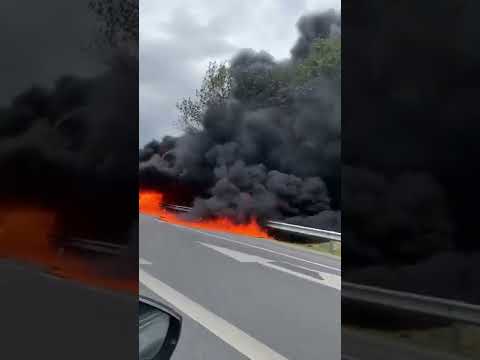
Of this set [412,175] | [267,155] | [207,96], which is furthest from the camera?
[267,155]

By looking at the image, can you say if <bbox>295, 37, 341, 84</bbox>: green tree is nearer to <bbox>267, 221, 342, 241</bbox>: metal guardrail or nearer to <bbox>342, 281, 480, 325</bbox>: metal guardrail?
<bbox>267, 221, 342, 241</bbox>: metal guardrail

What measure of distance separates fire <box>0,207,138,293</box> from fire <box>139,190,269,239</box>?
406cm

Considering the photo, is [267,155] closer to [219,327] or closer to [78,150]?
[219,327]

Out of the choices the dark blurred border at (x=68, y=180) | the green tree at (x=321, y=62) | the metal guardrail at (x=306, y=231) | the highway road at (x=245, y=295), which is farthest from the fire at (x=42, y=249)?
the green tree at (x=321, y=62)

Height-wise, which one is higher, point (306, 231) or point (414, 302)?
point (414, 302)

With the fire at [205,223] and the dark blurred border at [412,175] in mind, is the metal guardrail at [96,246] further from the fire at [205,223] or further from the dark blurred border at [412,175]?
the fire at [205,223]

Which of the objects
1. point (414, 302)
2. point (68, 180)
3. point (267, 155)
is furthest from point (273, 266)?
point (68, 180)

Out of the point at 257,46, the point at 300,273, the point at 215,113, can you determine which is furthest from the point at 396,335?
the point at 215,113

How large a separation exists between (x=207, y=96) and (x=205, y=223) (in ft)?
6.41

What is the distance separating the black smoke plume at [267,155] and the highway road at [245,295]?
664 mm

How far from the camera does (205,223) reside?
5699mm

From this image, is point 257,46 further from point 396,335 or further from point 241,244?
point 396,335

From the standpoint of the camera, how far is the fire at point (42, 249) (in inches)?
51.1

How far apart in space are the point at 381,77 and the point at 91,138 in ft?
4.21
